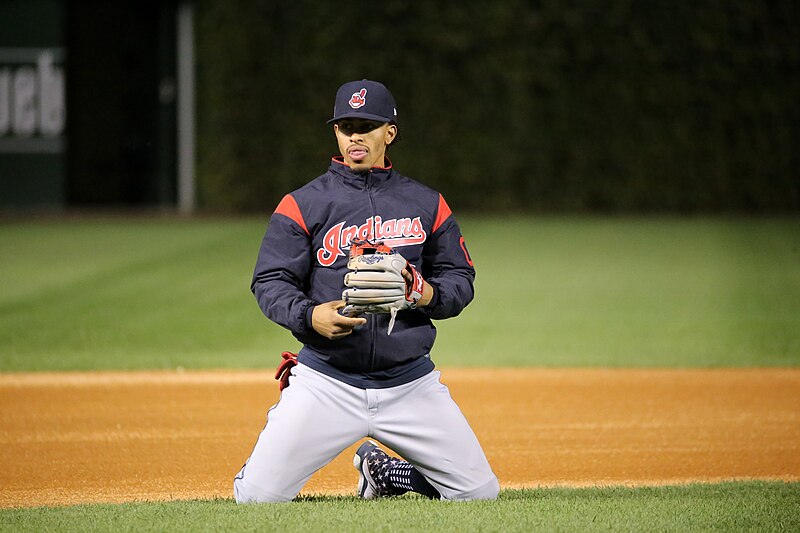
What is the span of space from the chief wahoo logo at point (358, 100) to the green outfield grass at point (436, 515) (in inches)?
59.0

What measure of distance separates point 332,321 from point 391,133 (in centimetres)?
86

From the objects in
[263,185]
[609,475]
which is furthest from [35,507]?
[263,185]

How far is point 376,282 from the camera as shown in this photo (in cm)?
422

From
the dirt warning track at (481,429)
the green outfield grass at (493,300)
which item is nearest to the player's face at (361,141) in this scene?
the dirt warning track at (481,429)

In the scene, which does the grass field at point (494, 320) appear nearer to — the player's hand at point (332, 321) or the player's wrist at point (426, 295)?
the player's hand at point (332, 321)

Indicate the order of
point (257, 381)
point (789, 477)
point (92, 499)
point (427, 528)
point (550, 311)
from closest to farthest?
point (427, 528)
point (92, 499)
point (789, 477)
point (257, 381)
point (550, 311)

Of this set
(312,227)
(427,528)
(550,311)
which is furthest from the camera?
(550,311)

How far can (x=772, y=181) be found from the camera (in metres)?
19.5

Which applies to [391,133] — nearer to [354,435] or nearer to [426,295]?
[426,295]

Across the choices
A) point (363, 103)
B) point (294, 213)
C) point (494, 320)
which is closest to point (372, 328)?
point (294, 213)

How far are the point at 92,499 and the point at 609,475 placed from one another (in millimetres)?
2336

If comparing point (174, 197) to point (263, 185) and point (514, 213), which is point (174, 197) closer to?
point (263, 185)

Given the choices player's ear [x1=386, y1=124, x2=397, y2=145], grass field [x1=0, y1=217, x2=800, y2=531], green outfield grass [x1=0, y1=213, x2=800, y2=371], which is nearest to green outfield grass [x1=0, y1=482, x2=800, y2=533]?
grass field [x1=0, y1=217, x2=800, y2=531]

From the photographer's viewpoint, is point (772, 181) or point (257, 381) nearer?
point (257, 381)
